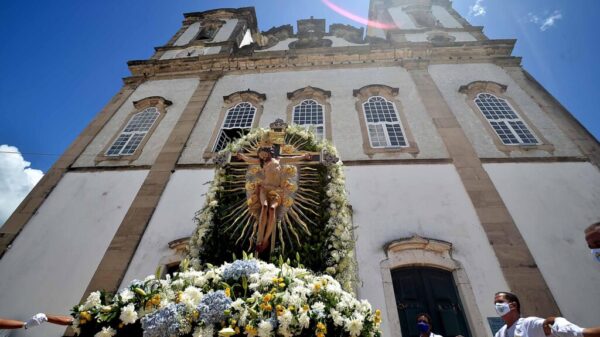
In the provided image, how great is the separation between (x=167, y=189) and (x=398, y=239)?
6.33m

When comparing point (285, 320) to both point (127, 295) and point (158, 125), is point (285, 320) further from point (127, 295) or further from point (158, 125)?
point (158, 125)

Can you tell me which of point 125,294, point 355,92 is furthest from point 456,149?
point 125,294

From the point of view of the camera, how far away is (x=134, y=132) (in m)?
10.8

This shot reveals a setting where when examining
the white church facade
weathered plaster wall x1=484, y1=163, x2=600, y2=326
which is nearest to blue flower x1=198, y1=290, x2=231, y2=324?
the white church facade

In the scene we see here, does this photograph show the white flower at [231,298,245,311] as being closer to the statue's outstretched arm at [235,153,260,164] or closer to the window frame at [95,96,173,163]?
the statue's outstretched arm at [235,153,260,164]

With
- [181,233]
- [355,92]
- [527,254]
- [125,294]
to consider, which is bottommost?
[125,294]

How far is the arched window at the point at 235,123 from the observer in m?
10.1

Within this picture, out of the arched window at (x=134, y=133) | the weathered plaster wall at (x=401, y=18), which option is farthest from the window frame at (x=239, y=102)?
the weathered plaster wall at (x=401, y=18)

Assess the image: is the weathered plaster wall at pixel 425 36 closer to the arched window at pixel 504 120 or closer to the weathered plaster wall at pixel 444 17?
the weathered plaster wall at pixel 444 17

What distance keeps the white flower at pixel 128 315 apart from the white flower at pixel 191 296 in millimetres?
406

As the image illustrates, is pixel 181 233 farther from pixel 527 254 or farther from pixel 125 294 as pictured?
pixel 527 254

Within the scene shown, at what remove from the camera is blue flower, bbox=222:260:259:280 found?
3027 mm

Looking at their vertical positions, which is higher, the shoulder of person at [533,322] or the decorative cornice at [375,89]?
the decorative cornice at [375,89]

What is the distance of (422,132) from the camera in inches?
370
